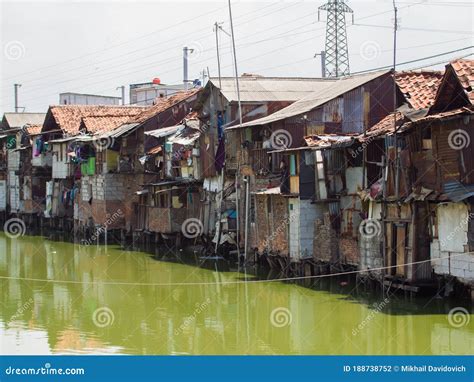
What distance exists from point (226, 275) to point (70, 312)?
6795 millimetres

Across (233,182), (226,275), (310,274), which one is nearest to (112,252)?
(233,182)

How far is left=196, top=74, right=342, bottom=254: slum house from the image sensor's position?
106 ft

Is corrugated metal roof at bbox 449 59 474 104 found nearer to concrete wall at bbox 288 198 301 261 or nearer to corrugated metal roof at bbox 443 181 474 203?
corrugated metal roof at bbox 443 181 474 203

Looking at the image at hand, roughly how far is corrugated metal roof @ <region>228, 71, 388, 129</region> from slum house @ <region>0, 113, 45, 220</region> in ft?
99.8

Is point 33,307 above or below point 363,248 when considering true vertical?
below

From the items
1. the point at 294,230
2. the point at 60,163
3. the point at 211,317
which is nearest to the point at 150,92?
the point at 60,163

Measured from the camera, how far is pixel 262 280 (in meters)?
26.8

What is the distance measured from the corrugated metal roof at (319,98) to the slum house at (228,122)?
4.09 ft

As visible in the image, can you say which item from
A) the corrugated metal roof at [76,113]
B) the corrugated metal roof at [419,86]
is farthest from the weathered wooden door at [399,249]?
the corrugated metal roof at [76,113]

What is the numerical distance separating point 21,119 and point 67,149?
14743 mm

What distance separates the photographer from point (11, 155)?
195ft

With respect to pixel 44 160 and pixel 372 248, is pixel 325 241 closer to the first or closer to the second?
pixel 372 248

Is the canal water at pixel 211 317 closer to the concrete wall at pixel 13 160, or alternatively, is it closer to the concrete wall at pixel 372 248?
the concrete wall at pixel 372 248

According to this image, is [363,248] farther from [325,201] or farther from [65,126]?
Result: [65,126]
